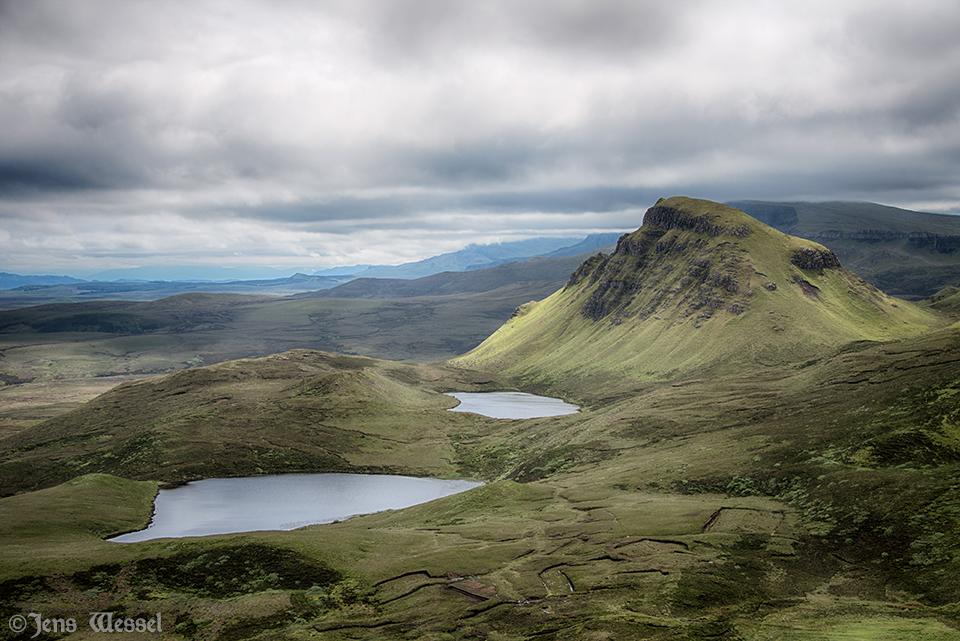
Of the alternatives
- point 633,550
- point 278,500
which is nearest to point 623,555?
point 633,550

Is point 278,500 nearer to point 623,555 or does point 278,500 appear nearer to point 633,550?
point 623,555

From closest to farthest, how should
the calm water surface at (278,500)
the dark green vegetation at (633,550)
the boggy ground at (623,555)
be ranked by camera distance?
the boggy ground at (623,555) → the dark green vegetation at (633,550) → the calm water surface at (278,500)

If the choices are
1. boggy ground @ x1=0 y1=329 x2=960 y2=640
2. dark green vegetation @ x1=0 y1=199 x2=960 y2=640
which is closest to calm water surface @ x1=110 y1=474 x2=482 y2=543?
dark green vegetation @ x1=0 y1=199 x2=960 y2=640

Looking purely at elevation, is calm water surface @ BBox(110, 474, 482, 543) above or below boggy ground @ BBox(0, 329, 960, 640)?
below

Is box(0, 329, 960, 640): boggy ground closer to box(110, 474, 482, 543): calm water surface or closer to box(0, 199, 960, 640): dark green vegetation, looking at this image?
box(0, 199, 960, 640): dark green vegetation

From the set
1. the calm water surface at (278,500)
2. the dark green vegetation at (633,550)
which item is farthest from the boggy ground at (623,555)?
the calm water surface at (278,500)

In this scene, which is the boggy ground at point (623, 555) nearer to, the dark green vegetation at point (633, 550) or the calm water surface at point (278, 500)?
the dark green vegetation at point (633, 550)

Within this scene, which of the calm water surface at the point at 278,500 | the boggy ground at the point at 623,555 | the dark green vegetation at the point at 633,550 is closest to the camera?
the boggy ground at the point at 623,555
